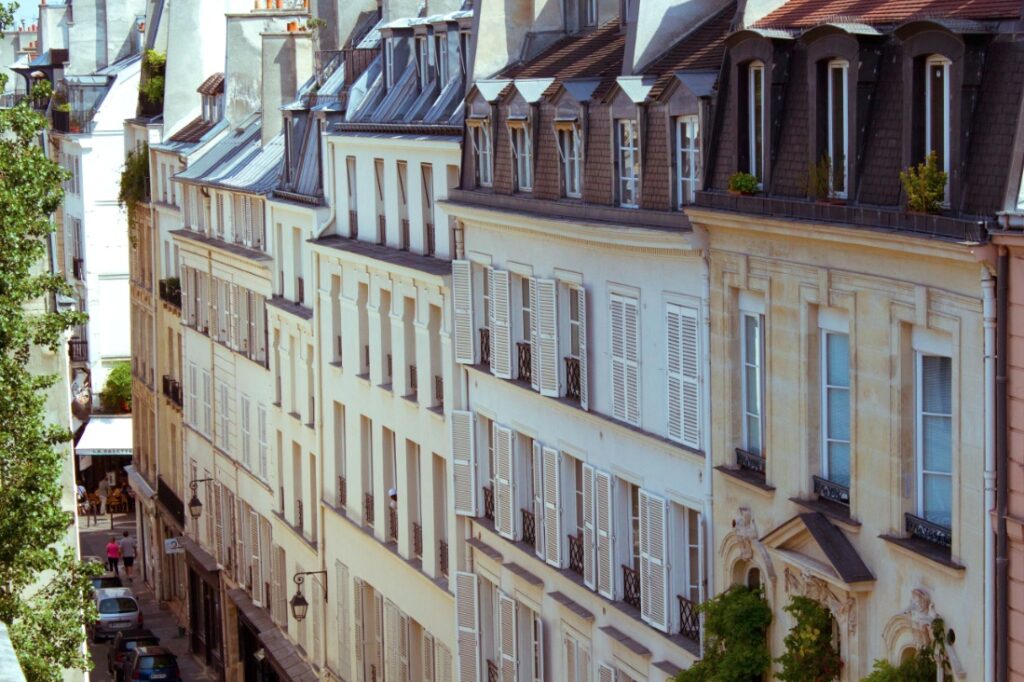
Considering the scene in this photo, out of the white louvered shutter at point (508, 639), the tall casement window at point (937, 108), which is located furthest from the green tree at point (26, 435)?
the tall casement window at point (937, 108)

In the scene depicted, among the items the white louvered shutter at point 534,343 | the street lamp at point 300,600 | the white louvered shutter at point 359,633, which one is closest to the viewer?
the white louvered shutter at point 534,343

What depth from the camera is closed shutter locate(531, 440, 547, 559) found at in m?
30.3

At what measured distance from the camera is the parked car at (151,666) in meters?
48.7

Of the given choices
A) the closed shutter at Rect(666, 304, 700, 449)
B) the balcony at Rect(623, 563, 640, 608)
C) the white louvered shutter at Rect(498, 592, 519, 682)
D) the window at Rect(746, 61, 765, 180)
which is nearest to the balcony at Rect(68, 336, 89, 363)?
the white louvered shutter at Rect(498, 592, 519, 682)

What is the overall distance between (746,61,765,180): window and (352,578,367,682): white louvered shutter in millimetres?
19842

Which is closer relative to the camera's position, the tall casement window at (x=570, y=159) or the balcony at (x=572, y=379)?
the tall casement window at (x=570, y=159)

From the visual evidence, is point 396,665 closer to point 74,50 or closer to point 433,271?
point 433,271

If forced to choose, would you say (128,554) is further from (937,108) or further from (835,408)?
(937,108)

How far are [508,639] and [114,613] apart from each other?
27.8 meters

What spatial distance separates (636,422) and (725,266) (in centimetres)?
378

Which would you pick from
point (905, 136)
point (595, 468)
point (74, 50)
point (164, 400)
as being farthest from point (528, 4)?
point (74, 50)

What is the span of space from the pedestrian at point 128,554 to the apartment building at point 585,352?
37.3 m

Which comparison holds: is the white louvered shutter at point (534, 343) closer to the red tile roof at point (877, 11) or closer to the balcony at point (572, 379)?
the balcony at point (572, 379)

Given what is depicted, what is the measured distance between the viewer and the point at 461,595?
33.4 meters
